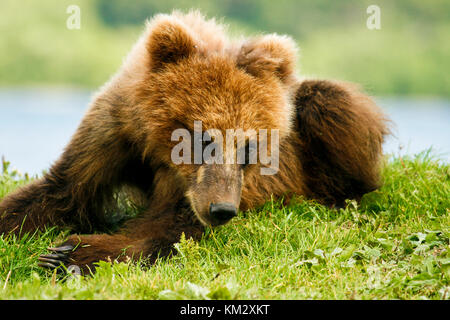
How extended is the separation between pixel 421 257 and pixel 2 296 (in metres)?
2.87

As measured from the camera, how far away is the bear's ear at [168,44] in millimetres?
4664

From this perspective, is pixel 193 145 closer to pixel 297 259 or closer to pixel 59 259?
pixel 297 259

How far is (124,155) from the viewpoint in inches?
210

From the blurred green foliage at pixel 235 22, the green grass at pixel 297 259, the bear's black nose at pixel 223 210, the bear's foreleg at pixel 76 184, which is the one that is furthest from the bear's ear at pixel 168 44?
the blurred green foliage at pixel 235 22

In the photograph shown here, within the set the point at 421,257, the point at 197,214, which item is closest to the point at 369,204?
the point at 421,257

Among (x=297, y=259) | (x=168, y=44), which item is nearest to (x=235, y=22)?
(x=168, y=44)

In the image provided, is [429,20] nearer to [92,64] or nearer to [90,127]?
[92,64]

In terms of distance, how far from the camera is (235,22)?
2162cm

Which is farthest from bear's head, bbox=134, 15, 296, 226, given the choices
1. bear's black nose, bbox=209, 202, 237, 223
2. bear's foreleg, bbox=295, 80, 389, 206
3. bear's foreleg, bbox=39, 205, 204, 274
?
bear's foreleg, bbox=295, 80, 389, 206

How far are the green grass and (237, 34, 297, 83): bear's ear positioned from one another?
1277 millimetres

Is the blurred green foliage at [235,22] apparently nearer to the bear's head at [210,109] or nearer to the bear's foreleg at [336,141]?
the bear's foreleg at [336,141]

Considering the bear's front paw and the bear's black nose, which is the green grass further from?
the bear's black nose

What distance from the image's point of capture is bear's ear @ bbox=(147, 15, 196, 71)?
4.66 m

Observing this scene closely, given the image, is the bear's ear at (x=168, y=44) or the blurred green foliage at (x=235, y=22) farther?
the blurred green foliage at (x=235, y=22)
